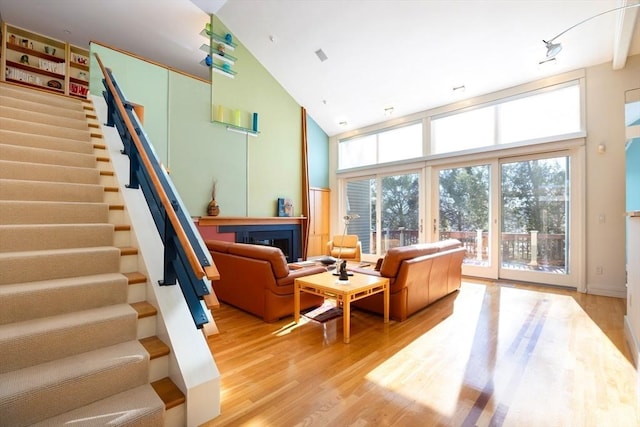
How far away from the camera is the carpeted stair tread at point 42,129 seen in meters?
2.83

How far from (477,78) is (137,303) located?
225 inches

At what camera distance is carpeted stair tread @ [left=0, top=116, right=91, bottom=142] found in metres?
2.83

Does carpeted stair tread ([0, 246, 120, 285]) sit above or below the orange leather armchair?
above

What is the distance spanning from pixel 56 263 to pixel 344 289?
82.8 inches

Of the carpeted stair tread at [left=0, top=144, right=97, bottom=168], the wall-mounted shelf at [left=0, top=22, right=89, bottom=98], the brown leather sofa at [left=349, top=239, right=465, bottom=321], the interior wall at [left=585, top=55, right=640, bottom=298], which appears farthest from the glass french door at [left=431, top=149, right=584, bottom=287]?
the wall-mounted shelf at [left=0, top=22, right=89, bottom=98]

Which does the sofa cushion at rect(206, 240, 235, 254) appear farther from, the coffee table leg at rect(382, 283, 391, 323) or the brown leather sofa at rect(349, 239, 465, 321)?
the coffee table leg at rect(382, 283, 391, 323)

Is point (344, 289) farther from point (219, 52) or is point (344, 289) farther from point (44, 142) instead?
point (219, 52)

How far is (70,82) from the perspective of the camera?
5.69m

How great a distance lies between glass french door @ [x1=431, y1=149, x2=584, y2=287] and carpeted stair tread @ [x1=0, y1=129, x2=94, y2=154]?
5590mm

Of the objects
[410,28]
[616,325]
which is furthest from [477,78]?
[616,325]

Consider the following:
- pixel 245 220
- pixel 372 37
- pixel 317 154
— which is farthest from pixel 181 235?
pixel 317 154

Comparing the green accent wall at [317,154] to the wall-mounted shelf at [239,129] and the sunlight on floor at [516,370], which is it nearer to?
the wall-mounted shelf at [239,129]

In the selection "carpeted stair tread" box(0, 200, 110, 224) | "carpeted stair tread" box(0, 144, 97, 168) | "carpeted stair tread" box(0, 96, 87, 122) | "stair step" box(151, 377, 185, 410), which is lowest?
"stair step" box(151, 377, 185, 410)

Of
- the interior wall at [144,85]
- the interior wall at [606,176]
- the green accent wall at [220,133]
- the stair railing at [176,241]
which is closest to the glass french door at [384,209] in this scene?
the green accent wall at [220,133]
